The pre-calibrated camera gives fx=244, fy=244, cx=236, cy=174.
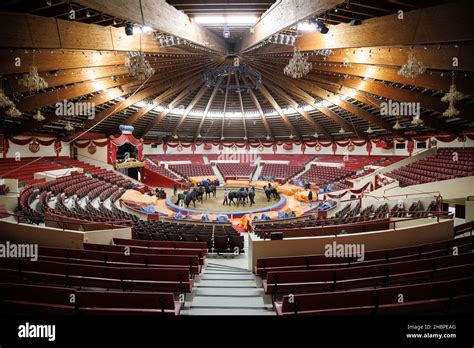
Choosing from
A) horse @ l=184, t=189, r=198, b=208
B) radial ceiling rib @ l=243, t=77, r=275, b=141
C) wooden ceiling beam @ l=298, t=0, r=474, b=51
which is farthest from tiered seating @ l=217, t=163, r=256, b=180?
wooden ceiling beam @ l=298, t=0, r=474, b=51

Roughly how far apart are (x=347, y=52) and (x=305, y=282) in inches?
370

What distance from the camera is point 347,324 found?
3.14 m

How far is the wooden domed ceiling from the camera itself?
20.0ft

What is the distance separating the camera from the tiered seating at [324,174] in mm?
23469

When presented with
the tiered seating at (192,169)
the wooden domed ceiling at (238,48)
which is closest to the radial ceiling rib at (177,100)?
the wooden domed ceiling at (238,48)

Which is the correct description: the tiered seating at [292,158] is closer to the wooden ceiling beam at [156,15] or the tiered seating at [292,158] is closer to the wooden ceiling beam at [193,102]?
the wooden ceiling beam at [193,102]

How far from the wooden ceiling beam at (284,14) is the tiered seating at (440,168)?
472 inches

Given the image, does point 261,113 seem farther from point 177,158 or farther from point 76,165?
point 76,165

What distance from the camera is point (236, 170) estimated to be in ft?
99.1

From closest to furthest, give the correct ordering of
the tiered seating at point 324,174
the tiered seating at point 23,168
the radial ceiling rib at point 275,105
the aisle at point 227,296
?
the aisle at point 227,296 → the tiered seating at point 23,168 → the radial ceiling rib at point 275,105 → the tiered seating at point 324,174

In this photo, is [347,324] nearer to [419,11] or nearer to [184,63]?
[419,11]

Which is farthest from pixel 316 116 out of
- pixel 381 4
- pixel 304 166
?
pixel 381 4

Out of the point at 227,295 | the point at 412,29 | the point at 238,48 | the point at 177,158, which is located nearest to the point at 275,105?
the point at 238,48

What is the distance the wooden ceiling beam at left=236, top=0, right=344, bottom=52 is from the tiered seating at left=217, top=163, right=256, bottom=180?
19.8m
